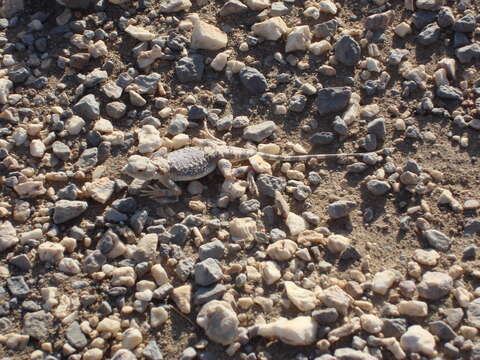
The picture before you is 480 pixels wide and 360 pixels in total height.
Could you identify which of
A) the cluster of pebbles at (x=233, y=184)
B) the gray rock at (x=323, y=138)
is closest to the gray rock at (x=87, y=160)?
the cluster of pebbles at (x=233, y=184)

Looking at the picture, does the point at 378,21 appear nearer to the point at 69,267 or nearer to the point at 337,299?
the point at 337,299

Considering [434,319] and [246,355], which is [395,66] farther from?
[246,355]

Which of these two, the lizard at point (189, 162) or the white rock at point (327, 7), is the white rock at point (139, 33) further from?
the white rock at point (327, 7)

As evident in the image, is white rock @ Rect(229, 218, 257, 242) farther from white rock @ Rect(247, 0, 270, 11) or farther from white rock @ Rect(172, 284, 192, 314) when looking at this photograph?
white rock @ Rect(247, 0, 270, 11)

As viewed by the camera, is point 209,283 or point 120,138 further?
point 120,138

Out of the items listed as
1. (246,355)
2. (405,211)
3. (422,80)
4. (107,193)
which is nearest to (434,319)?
(405,211)
